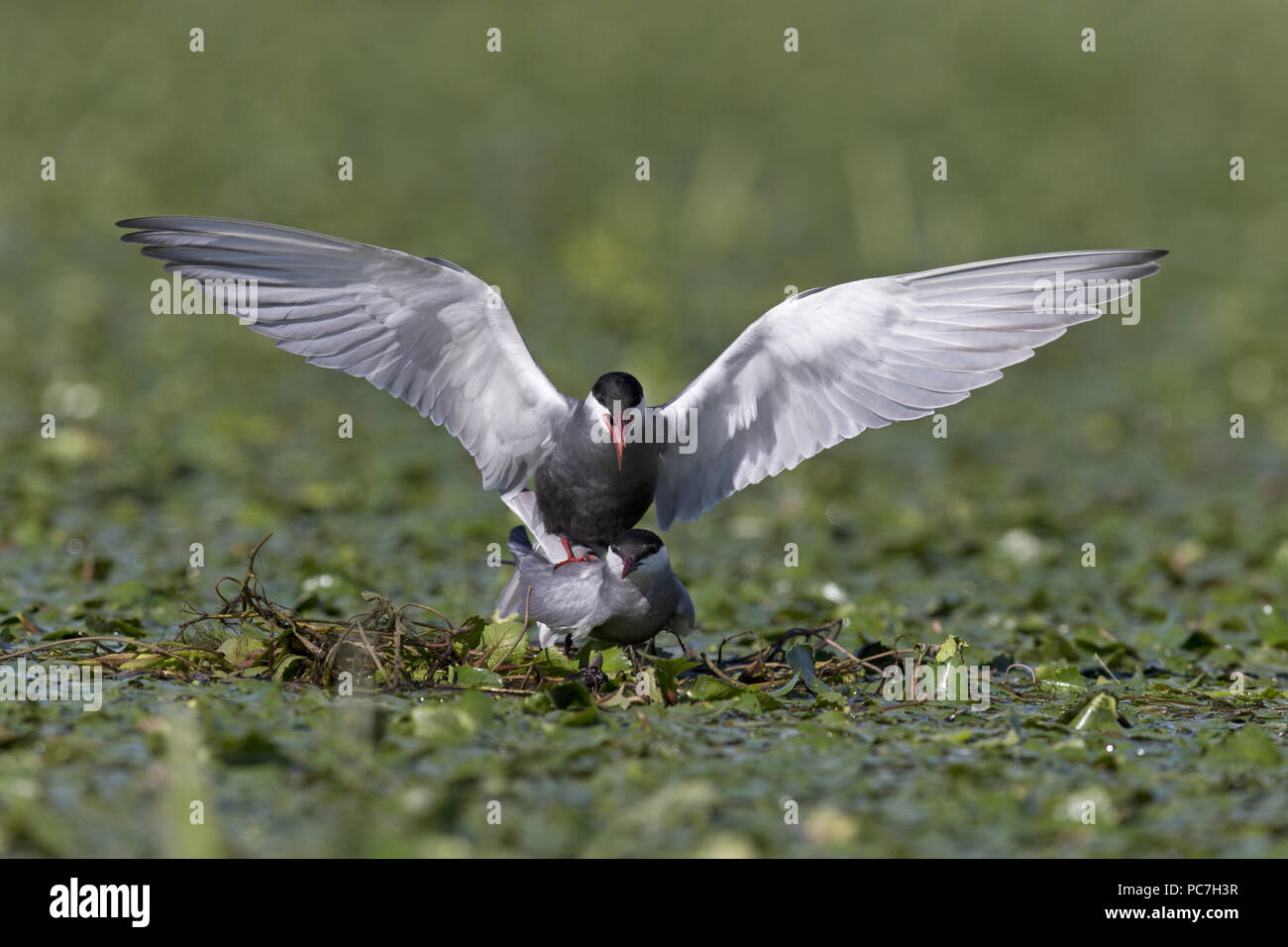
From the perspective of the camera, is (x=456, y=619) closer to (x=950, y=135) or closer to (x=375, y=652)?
(x=375, y=652)

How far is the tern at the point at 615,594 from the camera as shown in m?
5.45

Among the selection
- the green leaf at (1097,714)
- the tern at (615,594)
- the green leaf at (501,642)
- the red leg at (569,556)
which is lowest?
the green leaf at (1097,714)

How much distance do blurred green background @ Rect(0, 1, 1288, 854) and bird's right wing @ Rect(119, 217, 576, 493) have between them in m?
1.43

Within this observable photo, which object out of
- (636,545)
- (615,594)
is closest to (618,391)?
(636,545)

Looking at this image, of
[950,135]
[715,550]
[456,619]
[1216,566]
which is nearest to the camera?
[456,619]

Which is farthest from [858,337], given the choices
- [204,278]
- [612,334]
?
[612,334]

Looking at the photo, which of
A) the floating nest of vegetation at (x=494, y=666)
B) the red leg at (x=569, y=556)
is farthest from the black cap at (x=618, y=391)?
the floating nest of vegetation at (x=494, y=666)

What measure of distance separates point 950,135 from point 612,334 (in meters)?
5.67

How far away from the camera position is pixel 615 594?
215 inches

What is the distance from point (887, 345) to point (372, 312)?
1.94 m

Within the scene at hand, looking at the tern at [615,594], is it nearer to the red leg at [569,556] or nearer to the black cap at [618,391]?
the red leg at [569,556]

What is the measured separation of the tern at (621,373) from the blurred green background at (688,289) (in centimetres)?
130

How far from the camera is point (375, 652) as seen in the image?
18.1 ft

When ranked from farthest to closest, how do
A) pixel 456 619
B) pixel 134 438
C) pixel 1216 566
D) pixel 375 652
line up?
pixel 134 438 → pixel 1216 566 → pixel 456 619 → pixel 375 652
